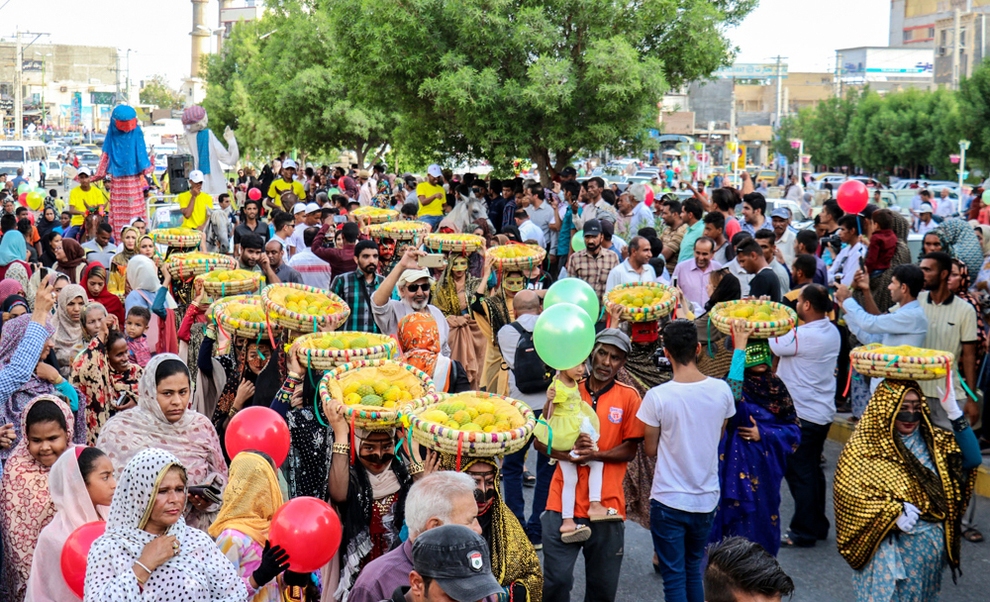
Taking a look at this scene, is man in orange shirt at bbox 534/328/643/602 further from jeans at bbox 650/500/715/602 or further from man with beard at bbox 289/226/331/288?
man with beard at bbox 289/226/331/288

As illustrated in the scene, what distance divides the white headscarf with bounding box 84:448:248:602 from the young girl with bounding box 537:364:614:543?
6.43ft

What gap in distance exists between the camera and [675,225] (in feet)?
39.3

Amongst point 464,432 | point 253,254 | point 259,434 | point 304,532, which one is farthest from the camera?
point 253,254

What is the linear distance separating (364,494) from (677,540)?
1.76 meters

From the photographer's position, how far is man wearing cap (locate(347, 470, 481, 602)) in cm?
380

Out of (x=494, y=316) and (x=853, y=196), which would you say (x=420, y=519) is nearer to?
(x=494, y=316)

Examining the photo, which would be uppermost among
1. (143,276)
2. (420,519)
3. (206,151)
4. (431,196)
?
(206,151)

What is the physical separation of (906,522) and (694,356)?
137 cm

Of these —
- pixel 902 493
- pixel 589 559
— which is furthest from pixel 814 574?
pixel 589 559

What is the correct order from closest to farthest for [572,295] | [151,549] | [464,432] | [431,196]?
1. [151,549]
2. [464,432]
3. [572,295]
4. [431,196]

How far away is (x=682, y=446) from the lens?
5.50 metres

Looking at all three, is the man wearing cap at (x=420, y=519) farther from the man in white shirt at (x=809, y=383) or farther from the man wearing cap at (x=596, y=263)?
the man wearing cap at (x=596, y=263)

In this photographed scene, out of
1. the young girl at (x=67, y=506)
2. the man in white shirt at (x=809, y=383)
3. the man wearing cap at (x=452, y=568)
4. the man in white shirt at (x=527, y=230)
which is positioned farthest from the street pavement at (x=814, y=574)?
the man in white shirt at (x=527, y=230)

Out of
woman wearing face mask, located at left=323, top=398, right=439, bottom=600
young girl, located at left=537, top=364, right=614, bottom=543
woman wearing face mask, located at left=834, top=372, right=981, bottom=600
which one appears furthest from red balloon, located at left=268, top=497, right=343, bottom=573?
woman wearing face mask, located at left=834, top=372, right=981, bottom=600
